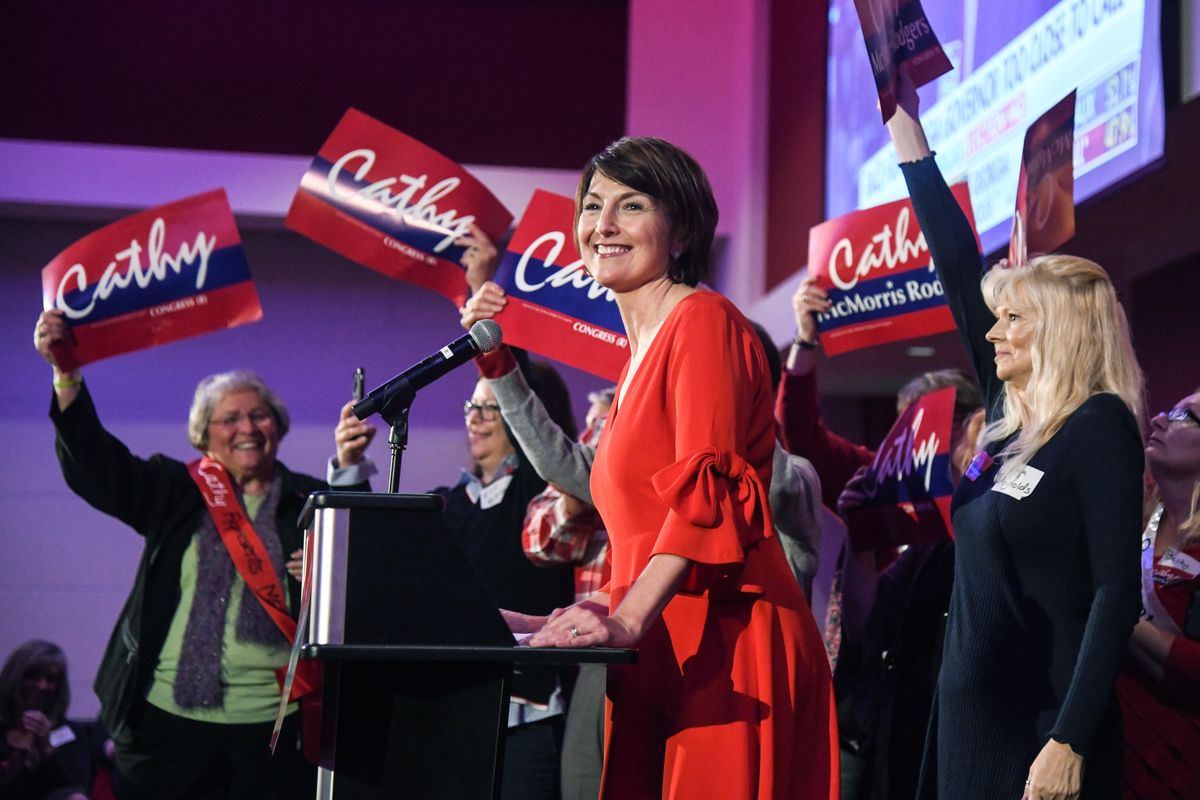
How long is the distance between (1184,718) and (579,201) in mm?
1447

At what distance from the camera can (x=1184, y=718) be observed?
7.98 ft

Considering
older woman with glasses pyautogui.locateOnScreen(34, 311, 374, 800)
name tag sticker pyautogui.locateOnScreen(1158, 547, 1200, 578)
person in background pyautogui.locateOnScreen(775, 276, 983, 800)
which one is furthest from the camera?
older woman with glasses pyautogui.locateOnScreen(34, 311, 374, 800)

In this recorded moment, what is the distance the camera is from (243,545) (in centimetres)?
354

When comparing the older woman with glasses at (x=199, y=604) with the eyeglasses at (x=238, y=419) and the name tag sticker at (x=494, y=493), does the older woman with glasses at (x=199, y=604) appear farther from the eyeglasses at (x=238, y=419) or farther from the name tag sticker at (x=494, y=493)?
the name tag sticker at (x=494, y=493)

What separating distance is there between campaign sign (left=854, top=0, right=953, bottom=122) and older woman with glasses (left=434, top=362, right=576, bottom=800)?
1.04 metres

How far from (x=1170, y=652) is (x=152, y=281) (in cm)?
262

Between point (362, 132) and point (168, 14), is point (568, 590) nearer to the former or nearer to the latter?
point (362, 132)

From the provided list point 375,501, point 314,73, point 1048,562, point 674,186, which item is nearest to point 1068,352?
point 1048,562

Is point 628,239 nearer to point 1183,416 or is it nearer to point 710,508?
point 710,508

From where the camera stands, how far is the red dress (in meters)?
1.53

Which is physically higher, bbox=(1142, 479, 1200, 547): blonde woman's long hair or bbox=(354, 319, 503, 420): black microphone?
bbox=(354, 319, 503, 420): black microphone

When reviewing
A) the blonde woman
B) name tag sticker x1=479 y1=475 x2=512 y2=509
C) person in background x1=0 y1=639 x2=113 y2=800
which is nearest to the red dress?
the blonde woman

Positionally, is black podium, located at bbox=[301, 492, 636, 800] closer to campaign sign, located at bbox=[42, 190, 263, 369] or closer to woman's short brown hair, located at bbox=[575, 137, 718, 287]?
woman's short brown hair, located at bbox=[575, 137, 718, 287]

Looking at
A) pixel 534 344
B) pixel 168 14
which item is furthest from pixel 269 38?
pixel 534 344
